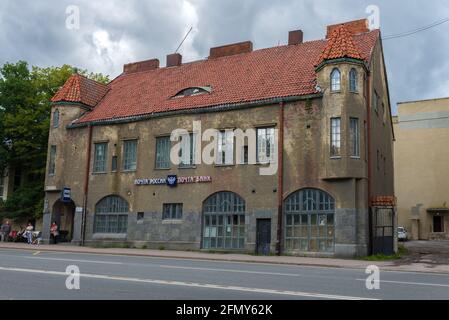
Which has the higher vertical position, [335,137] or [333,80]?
[333,80]

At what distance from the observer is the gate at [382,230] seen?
24.6m

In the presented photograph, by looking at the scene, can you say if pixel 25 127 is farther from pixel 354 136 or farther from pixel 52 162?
pixel 354 136

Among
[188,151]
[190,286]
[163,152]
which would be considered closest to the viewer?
[190,286]

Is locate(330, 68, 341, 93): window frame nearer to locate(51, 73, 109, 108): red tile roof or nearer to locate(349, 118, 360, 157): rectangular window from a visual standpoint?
locate(349, 118, 360, 157): rectangular window

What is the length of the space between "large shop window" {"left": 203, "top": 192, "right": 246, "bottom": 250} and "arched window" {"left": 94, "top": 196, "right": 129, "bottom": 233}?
5.58 metres

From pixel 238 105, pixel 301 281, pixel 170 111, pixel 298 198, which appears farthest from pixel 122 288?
pixel 170 111

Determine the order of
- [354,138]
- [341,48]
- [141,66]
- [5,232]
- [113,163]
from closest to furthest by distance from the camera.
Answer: [354,138]
[341,48]
[113,163]
[5,232]
[141,66]

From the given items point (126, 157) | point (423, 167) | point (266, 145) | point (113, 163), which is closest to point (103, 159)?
point (113, 163)

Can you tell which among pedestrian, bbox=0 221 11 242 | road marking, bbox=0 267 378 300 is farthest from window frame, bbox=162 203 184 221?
road marking, bbox=0 267 378 300

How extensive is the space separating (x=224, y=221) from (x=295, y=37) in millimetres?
13003

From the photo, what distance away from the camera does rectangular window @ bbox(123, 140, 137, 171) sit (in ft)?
101

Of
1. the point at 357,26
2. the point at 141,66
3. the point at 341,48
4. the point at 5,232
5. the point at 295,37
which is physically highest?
the point at 357,26

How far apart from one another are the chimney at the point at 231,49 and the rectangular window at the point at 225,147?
8298mm

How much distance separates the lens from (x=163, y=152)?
29.6 m
